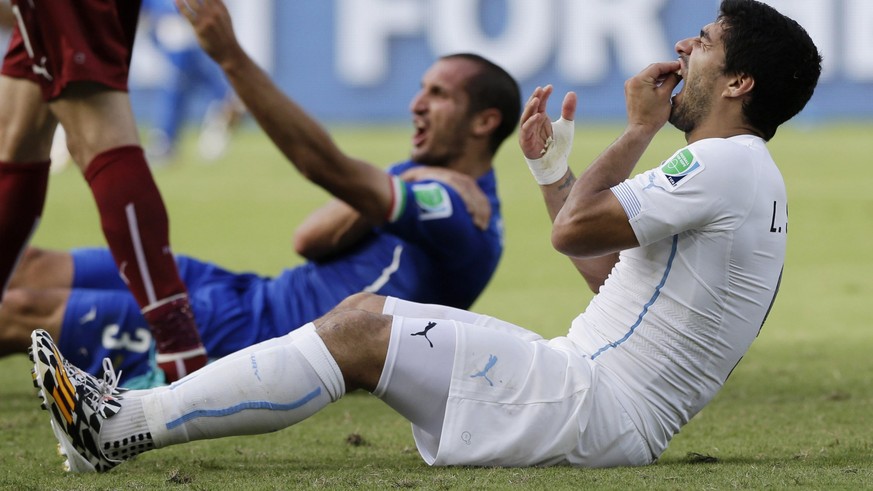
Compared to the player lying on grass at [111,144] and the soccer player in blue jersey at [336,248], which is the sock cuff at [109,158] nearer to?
the player lying on grass at [111,144]

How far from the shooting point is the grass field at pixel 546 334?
8.97ft

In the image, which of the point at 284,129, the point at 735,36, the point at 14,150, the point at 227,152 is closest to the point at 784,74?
the point at 735,36

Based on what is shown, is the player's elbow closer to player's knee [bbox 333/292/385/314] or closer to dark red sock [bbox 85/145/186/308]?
player's knee [bbox 333/292/385/314]

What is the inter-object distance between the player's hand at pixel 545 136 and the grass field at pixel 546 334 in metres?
0.75

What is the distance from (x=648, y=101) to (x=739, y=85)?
8.4 inches

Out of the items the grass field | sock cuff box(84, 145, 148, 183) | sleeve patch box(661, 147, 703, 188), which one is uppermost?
sleeve patch box(661, 147, 703, 188)

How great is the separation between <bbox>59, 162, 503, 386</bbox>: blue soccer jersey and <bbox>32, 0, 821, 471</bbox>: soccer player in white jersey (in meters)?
1.20

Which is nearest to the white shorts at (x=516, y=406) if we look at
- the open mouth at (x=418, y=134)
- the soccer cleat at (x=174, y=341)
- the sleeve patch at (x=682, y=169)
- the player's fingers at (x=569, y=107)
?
the sleeve patch at (x=682, y=169)

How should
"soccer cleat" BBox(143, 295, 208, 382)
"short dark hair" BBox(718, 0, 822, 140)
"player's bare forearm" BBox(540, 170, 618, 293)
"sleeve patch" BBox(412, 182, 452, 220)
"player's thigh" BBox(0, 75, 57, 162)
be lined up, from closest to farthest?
"short dark hair" BBox(718, 0, 822, 140)
"player's bare forearm" BBox(540, 170, 618, 293)
"soccer cleat" BBox(143, 295, 208, 382)
"player's thigh" BBox(0, 75, 57, 162)
"sleeve patch" BBox(412, 182, 452, 220)

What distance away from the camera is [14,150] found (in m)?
3.83

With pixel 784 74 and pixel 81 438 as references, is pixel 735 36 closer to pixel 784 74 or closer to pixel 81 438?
pixel 784 74

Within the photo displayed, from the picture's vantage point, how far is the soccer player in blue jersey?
13.0ft

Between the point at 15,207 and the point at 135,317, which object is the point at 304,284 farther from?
the point at 15,207

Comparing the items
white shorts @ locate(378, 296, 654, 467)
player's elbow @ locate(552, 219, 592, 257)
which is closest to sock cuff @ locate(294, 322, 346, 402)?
white shorts @ locate(378, 296, 654, 467)
